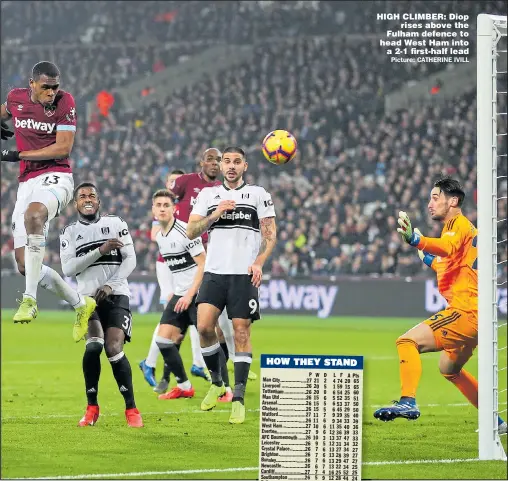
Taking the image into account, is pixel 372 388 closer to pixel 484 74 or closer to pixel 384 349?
pixel 384 349

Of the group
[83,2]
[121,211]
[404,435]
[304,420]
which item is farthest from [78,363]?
[83,2]

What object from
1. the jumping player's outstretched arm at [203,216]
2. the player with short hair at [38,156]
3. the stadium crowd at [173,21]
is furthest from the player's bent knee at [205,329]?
the stadium crowd at [173,21]

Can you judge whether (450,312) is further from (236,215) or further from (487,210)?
(236,215)

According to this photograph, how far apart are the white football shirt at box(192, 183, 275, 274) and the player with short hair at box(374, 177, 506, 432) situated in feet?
4.38

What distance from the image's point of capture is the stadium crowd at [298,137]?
20609 millimetres

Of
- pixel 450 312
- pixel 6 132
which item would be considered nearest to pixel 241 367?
pixel 450 312

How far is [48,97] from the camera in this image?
7.25m

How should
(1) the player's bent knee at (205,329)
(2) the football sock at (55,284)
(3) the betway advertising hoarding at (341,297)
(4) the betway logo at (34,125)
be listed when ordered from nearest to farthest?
(4) the betway logo at (34,125) < (2) the football sock at (55,284) < (1) the player's bent knee at (205,329) < (3) the betway advertising hoarding at (341,297)

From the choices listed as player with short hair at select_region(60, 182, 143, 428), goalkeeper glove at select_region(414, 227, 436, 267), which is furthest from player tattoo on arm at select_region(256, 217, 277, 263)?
goalkeeper glove at select_region(414, 227, 436, 267)

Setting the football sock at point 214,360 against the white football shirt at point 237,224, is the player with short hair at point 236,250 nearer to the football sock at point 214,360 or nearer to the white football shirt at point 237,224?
the white football shirt at point 237,224

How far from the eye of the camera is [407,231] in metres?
6.73

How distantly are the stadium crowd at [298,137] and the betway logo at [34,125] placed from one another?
1195cm

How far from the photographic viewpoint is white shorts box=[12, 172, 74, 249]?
7320 mm

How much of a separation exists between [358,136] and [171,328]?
538 inches
